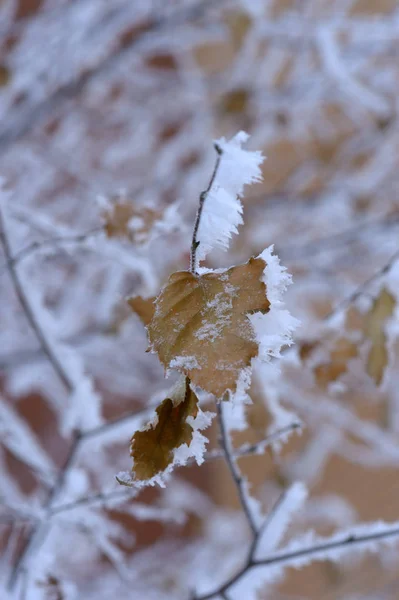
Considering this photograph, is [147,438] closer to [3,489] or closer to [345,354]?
[345,354]

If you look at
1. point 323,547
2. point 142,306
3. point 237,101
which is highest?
point 237,101

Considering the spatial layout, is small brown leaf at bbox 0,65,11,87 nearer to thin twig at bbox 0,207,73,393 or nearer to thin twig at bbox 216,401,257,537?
thin twig at bbox 0,207,73,393

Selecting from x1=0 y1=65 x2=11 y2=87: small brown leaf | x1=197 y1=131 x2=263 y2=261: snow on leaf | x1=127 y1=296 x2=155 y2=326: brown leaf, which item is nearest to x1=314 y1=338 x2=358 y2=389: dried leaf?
x1=127 y1=296 x2=155 y2=326: brown leaf

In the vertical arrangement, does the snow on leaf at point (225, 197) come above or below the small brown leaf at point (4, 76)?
below

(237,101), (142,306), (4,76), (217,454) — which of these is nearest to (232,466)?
(217,454)

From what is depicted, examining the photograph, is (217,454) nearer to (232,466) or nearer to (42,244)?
(232,466)

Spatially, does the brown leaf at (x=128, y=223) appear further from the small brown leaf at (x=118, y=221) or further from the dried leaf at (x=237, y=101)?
the dried leaf at (x=237, y=101)

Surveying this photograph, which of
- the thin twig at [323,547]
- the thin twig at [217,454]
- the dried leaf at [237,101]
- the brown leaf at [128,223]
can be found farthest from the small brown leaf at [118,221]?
the dried leaf at [237,101]
